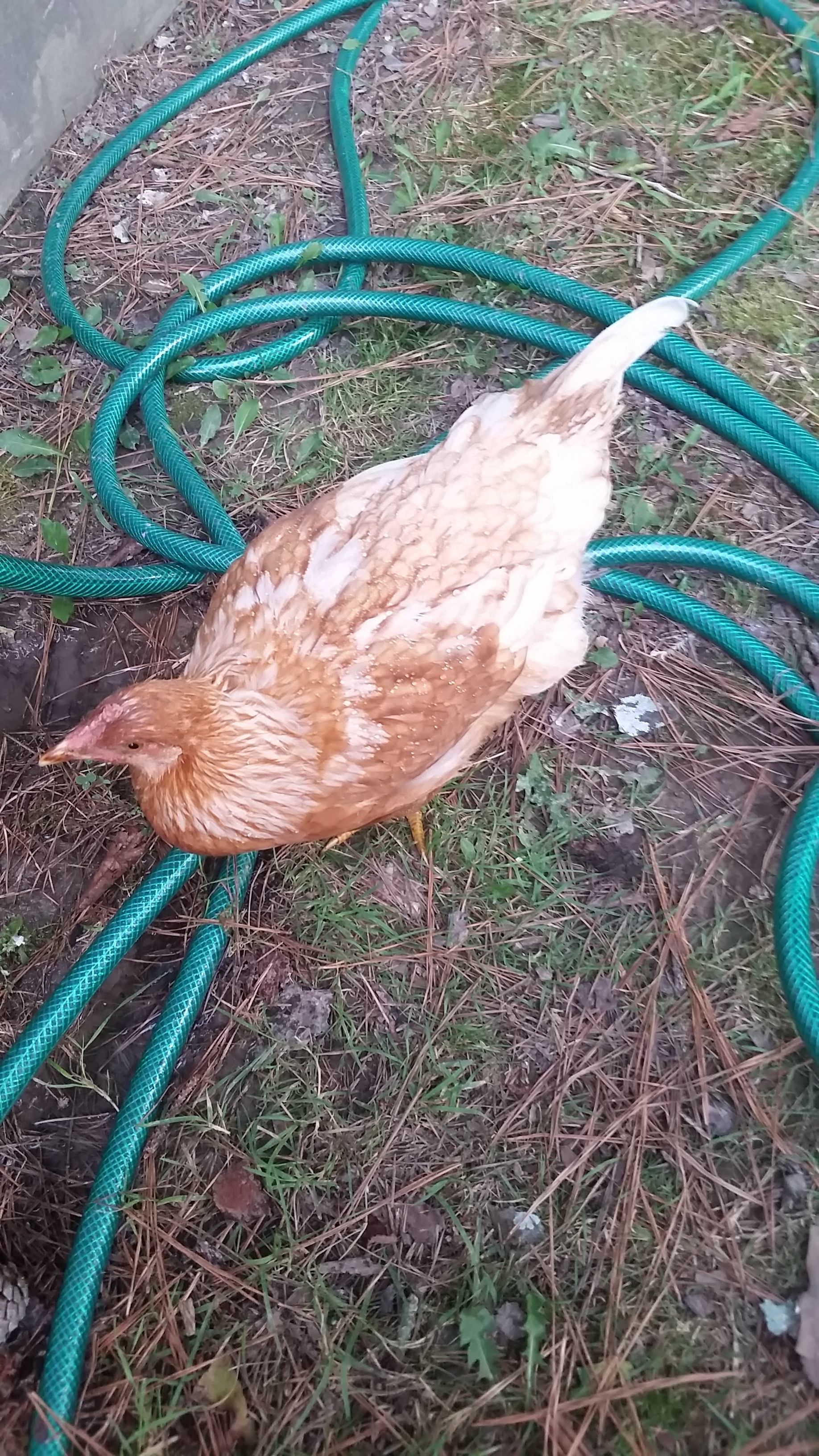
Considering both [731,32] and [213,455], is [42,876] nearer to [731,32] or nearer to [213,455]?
[213,455]

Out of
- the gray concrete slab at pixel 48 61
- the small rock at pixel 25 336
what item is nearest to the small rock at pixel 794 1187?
the small rock at pixel 25 336

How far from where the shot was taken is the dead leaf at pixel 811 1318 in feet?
5.37

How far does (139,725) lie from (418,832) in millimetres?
903

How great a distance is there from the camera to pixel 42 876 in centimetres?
227

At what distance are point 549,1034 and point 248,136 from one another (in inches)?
144

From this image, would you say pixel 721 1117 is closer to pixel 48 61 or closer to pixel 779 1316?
pixel 779 1316

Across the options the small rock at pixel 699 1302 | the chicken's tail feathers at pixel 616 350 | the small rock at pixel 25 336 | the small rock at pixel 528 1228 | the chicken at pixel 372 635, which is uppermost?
the small rock at pixel 25 336

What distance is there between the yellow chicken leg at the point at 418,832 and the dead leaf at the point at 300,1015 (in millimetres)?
461

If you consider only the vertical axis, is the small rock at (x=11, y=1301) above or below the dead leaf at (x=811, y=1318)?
above

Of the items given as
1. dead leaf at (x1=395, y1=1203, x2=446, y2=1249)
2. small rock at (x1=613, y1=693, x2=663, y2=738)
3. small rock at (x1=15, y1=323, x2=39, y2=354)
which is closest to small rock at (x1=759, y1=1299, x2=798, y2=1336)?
dead leaf at (x1=395, y1=1203, x2=446, y2=1249)

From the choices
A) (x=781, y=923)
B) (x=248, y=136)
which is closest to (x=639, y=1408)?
(x=781, y=923)

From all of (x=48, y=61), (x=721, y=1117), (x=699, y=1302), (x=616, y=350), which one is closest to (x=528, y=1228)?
(x=699, y=1302)

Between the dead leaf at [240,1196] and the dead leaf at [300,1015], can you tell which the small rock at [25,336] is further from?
the dead leaf at [240,1196]

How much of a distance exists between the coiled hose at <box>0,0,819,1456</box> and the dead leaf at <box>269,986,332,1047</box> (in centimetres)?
20
